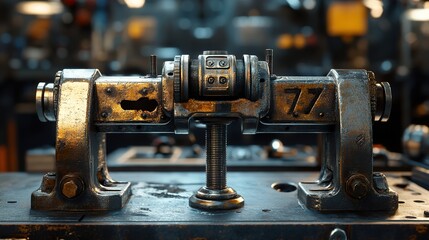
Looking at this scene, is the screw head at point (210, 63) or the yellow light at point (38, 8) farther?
the yellow light at point (38, 8)

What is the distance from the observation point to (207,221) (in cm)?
104

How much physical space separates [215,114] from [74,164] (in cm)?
34

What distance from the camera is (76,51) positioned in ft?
16.2

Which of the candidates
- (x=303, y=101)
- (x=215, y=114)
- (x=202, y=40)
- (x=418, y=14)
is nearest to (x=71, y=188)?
(x=215, y=114)

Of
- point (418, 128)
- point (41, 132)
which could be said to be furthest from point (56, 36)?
point (418, 128)

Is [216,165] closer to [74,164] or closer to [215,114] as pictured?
[215,114]

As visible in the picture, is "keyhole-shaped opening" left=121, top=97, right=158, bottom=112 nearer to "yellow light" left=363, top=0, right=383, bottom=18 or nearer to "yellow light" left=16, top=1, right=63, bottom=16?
"yellow light" left=363, top=0, right=383, bottom=18

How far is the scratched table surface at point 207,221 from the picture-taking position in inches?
39.7

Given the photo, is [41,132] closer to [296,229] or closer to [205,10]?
[205,10]

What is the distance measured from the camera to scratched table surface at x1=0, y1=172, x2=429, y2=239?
3.31 feet

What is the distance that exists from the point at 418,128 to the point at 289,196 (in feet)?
2.67

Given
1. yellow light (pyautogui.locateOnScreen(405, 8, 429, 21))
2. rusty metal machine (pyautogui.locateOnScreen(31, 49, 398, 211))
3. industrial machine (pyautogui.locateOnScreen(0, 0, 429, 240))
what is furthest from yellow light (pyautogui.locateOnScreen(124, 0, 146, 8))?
rusty metal machine (pyautogui.locateOnScreen(31, 49, 398, 211))

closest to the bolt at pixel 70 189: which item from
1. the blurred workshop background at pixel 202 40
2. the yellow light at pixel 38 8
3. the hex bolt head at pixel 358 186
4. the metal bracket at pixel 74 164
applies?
the metal bracket at pixel 74 164

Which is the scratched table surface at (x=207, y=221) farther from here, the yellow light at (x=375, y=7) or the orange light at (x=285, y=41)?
the orange light at (x=285, y=41)
